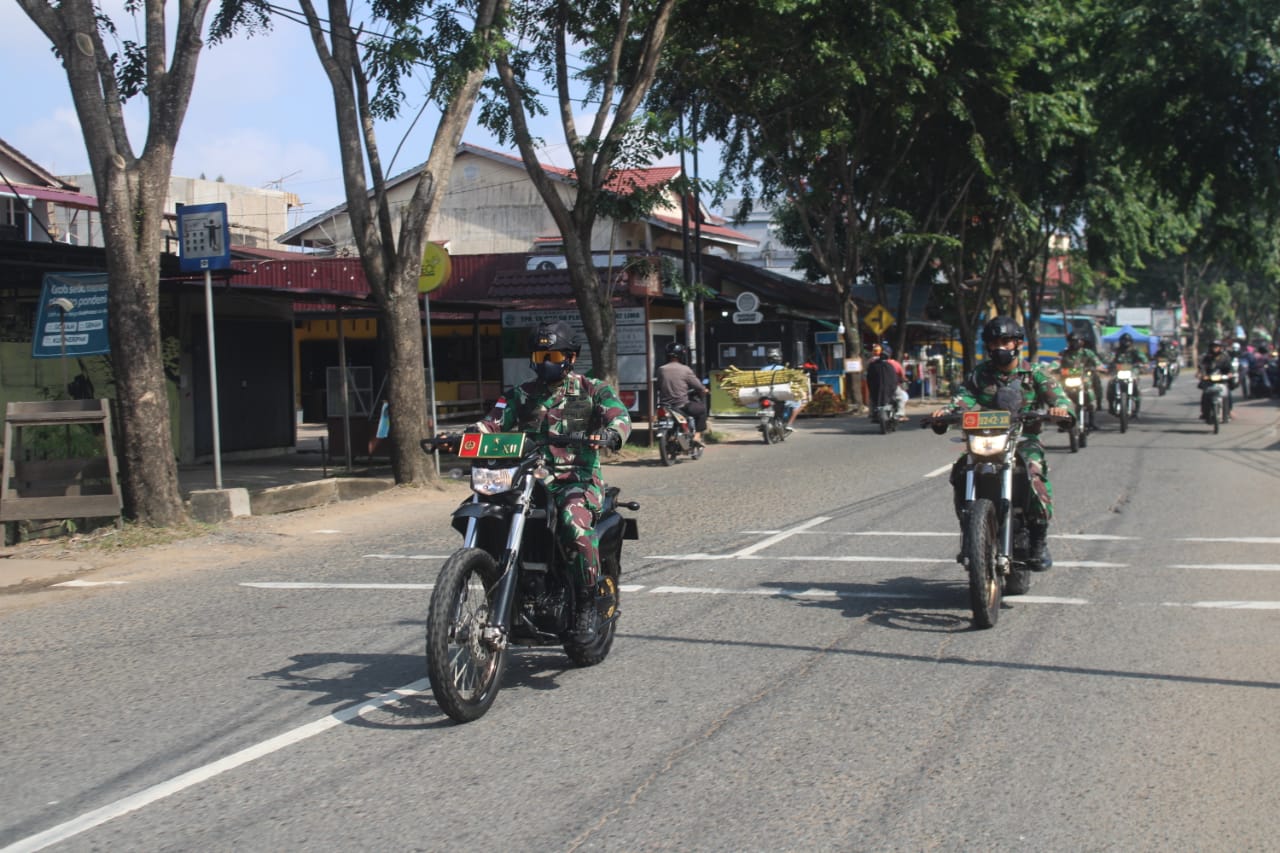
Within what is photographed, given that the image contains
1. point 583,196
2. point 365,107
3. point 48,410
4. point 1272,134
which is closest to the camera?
point 48,410

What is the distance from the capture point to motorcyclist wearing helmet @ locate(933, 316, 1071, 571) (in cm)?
814

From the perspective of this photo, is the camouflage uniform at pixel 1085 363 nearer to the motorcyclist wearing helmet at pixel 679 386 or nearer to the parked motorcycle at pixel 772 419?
the parked motorcycle at pixel 772 419

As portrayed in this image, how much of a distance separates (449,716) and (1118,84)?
25779mm

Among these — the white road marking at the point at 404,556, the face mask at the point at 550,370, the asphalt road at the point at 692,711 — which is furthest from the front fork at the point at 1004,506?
the white road marking at the point at 404,556

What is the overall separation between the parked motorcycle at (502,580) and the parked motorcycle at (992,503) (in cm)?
202

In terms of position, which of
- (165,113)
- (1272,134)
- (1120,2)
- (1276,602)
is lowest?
(1276,602)

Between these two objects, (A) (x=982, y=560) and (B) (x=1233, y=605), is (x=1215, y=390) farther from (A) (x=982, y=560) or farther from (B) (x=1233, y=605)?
(A) (x=982, y=560)

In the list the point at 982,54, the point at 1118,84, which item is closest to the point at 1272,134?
the point at 1118,84

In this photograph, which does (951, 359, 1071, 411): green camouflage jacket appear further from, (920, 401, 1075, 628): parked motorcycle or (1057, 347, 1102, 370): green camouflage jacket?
(1057, 347, 1102, 370): green camouflage jacket

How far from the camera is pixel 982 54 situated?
30203 millimetres

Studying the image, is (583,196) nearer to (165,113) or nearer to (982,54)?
(165,113)

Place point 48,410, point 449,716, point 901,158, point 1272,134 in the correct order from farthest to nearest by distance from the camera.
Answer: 1. point 901,158
2. point 1272,134
3. point 48,410
4. point 449,716

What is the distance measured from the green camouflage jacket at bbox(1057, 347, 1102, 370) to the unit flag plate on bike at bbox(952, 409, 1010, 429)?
44.8ft

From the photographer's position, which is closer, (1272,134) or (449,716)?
(449,716)
